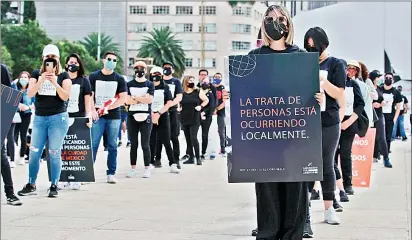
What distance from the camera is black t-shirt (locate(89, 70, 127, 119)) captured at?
11.7 metres

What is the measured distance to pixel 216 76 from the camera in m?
19.7

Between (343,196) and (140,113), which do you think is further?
(140,113)

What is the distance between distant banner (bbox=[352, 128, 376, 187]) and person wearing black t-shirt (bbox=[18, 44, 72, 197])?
409cm

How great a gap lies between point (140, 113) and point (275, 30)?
7.46 m

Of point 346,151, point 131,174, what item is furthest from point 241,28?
point 346,151

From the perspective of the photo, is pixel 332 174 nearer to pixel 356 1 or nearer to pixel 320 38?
pixel 320 38

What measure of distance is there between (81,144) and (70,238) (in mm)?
4284

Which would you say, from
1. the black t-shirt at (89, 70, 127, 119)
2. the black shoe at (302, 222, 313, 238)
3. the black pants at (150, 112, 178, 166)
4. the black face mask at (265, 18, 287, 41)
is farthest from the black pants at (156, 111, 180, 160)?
the black face mask at (265, 18, 287, 41)

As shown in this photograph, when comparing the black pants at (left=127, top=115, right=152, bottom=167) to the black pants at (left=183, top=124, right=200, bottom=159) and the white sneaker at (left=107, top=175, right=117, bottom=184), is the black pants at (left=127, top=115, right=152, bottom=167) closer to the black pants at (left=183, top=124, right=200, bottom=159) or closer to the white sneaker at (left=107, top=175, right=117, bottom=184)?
the white sneaker at (left=107, top=175, right=117, bottom=184)

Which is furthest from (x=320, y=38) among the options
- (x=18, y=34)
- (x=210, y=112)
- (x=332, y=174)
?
(x=18, y=34)

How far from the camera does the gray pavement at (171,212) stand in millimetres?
7156

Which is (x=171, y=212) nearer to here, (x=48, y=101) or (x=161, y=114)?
(x=48, y=101)

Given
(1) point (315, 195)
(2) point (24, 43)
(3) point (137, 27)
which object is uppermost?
(3) point (137, 27)

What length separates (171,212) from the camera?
8680 millimetres
